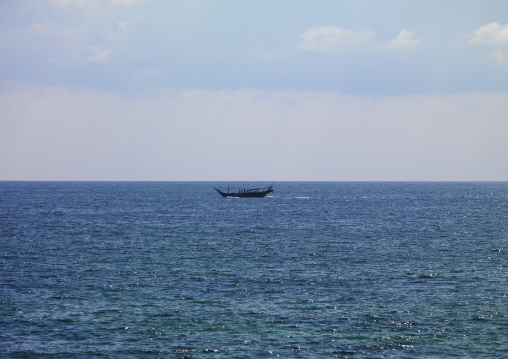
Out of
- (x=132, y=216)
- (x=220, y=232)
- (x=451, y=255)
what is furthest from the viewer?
(x=132, y=216)

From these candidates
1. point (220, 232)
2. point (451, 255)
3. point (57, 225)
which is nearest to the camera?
point (451, 255)

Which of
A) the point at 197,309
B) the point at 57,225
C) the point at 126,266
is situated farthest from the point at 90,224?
the point at 197,309

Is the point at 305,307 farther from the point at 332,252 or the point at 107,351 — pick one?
the point at 332,252

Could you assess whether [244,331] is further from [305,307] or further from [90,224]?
[90,224]

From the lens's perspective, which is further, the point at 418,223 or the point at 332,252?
the point at 418,223

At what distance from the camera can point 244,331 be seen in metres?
32.3

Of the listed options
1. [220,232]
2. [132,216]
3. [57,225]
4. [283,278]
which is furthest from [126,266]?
[132,216]

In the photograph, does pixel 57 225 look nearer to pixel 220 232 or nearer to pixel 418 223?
pixel 220 232

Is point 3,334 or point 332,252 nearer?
point 3,334

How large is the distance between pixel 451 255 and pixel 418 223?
4237 cm

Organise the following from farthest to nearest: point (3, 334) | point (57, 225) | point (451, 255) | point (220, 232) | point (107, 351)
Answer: point (57, 225)
point (220, 232)
point (451, 255)
point (3, 334)
point (107, 351)

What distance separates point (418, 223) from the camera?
102500mm

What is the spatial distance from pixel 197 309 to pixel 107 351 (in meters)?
9.10

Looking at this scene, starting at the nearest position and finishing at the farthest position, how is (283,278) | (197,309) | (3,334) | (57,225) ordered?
1. (3,334)
2. (197,309)
3. (283,278)
4. (57,225)
